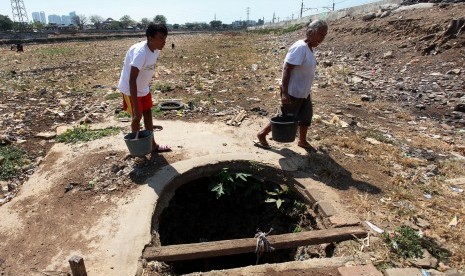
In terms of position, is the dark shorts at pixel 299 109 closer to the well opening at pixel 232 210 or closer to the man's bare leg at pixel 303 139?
the man's bare leg at pixel 303 139

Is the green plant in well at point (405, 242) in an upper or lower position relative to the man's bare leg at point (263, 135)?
lower

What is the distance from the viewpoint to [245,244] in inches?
112

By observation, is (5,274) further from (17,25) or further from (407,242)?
(17,25)

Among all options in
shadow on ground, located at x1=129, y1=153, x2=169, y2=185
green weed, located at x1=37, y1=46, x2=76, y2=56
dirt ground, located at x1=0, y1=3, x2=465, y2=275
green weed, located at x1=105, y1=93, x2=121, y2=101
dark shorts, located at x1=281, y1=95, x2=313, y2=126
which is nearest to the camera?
dirt ground, located at x1=0, y1=3, x2=465, y2=275

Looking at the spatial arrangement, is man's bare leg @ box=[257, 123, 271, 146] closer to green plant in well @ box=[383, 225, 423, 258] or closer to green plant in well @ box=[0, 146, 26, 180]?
green plant in well @ box=[383, 225, 423, 258]

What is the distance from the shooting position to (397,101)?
674cm

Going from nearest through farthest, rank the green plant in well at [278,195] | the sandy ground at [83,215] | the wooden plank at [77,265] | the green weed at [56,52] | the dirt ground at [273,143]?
the wooden plank at [77,265]
the sandy ground at [83,215]
the dirt ground at [273,143]
the green plant in well at [278,195]
the green weed at [56,52]

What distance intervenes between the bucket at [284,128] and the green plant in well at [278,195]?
580 millimetres

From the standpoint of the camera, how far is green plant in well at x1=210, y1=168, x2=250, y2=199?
3957 mm

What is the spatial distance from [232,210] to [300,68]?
204cm

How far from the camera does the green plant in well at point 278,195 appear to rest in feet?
12.5

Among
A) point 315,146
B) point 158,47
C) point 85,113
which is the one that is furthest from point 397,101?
point 85,113

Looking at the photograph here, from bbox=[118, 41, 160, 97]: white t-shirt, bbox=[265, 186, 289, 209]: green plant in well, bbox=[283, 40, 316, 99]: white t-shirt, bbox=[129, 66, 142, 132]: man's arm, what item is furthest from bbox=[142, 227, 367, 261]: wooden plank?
bbox=[118, 41, 160, 97]: white t-shirt

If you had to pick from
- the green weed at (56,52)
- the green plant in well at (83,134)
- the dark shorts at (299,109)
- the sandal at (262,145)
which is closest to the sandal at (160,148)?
the green plant in well at (83,134)
